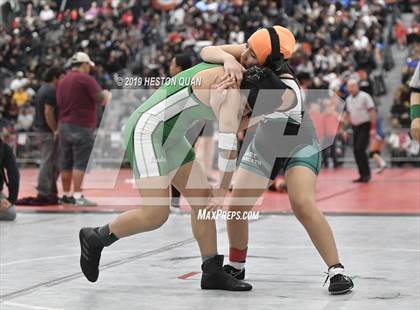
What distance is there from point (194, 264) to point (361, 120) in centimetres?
1012

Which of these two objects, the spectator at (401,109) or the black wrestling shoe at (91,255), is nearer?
the black wrestling shoe at (91,255)

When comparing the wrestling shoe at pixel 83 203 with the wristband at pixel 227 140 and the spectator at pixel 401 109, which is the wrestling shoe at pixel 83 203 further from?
the spectator at pixel 401 109

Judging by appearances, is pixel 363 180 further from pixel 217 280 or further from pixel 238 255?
pixel 217 280

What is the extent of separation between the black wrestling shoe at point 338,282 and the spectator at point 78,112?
6554 mm

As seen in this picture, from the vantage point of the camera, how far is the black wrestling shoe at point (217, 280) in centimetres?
646

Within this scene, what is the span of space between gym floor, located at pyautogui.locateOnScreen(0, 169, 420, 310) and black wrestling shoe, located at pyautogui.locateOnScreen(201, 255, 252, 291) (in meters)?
0.09

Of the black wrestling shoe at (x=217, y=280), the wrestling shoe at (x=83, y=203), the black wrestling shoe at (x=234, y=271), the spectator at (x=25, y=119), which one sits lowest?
the spectator at (x=25, y=119)

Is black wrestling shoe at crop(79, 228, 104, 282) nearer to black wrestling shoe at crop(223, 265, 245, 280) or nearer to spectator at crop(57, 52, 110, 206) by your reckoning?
black wrestling shoe at crop(223, 265, 245, 280)

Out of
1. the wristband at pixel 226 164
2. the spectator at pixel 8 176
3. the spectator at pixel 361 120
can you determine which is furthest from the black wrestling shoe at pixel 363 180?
the wristband at pixel 226 164

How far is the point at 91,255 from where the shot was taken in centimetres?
655

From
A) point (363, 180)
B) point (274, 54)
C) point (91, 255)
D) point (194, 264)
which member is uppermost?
point (274, 54)

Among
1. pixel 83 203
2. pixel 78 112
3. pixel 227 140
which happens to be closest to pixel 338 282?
pixel 227 140

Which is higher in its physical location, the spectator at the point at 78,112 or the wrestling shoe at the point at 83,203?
the spectator at the point at 78,112

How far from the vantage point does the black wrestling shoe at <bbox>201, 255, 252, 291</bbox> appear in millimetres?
6465
